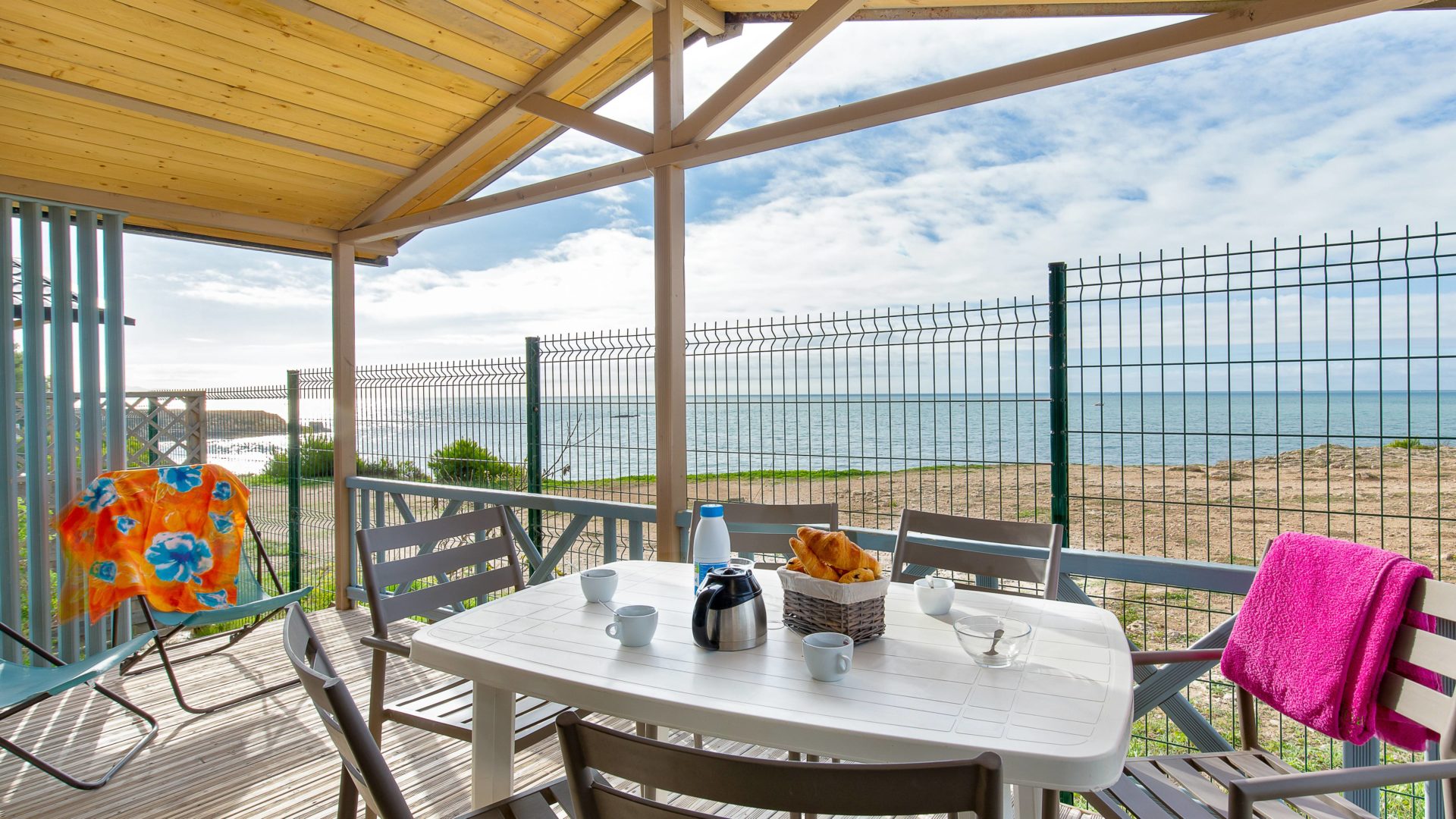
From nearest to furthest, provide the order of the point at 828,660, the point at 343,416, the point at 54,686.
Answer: the point at 828,660 → the point at 54,686 → the point at 343,416

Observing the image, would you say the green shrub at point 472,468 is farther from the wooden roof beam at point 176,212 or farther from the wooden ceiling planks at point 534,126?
the wooden ceiling planks at point 534,126

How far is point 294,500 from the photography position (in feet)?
18.0

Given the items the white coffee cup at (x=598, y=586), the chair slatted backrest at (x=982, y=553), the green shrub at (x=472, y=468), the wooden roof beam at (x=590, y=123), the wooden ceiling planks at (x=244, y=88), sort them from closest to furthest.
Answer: the white coffee cup at (x=598, y=586) < the chair slatted backrest at (x=982, y=553) < the wooden ceiling planks at (x=244, y=88) < the wooden roof beam at (x=590, y=123) < the green shrub at (x=472, y=468)

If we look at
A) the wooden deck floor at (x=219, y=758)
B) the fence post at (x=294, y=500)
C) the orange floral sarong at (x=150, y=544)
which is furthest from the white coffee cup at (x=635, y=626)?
the fence post at (x=294, y=500)

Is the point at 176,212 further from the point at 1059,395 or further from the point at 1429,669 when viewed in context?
the point at 1429,669

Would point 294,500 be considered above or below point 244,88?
below

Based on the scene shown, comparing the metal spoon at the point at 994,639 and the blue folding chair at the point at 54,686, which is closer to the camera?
the metal spoon at the point at 994,639

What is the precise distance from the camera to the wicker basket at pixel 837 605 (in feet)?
4.75

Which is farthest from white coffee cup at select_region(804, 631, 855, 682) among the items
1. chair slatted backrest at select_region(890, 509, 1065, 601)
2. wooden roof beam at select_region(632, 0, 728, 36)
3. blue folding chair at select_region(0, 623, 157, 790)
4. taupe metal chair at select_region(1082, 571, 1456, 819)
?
wooden roof beam at select_region(632, 0, 728, 36)

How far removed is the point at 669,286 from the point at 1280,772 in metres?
2.35

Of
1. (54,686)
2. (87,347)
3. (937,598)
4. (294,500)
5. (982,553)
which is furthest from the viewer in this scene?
(294,500)

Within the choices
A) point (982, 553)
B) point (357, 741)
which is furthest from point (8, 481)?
point (982, 553)

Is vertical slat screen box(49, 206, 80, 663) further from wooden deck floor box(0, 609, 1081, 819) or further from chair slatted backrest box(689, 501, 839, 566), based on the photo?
chair slatted backrest box(689, 501, 839, 566)

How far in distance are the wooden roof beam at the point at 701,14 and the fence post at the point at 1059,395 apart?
5.59 feet
